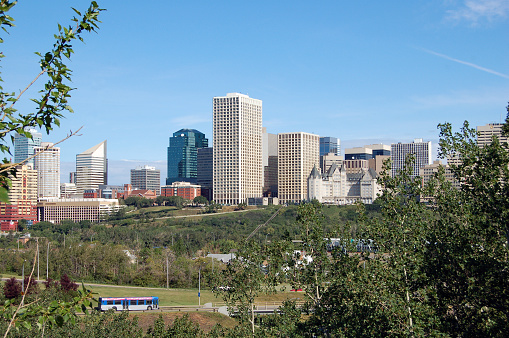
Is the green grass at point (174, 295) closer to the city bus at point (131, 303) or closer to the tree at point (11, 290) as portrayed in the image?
the city bus at point (131, 303)

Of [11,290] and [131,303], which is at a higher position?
[11,290]

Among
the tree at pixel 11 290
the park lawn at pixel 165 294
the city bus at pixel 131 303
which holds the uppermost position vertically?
the tree at pixel 11 290

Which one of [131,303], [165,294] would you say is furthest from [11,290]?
[165,294]

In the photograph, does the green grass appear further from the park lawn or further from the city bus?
the city bus

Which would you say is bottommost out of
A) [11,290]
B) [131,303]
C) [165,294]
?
[165,294]

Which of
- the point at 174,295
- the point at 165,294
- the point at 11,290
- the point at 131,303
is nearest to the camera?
the point at 11,290

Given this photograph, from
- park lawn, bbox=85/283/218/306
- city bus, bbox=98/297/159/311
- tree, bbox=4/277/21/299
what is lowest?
park lawn, bbox=85/283/218/306

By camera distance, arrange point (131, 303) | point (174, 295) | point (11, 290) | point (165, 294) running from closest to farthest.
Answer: point (11, 290) → point (131, 303) → point (174, 295) → point (165, 294)

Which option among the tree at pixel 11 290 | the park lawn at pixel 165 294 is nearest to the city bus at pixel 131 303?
the park lawn at pixel 165 294

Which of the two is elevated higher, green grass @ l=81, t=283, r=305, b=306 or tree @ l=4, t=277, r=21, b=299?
tree @ l=4, t=277, r=21, b=299

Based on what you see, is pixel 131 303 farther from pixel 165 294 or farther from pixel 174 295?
pixel 165 294

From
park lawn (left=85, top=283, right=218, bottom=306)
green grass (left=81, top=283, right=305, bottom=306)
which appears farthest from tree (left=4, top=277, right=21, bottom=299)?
green grass (left=81, top=283, right=305, bottom=306)

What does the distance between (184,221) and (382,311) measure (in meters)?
162

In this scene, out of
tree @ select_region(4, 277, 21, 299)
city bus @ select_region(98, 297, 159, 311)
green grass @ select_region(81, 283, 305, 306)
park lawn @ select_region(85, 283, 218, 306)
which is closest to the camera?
tree @ select_region(4, 277, 21, 299)
